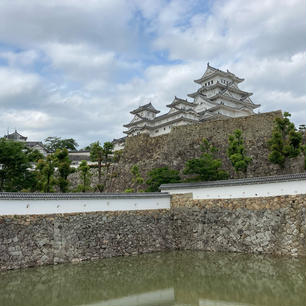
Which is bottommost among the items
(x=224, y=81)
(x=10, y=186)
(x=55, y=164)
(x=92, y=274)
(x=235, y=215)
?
(x=92, y=274)

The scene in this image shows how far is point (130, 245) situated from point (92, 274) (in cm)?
291

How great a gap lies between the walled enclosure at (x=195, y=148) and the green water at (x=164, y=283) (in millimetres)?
7765

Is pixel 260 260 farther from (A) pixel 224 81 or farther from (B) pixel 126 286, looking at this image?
(A) pixel 224 81

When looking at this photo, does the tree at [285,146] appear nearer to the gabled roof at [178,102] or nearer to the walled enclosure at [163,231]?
the walled enclosure at [163,231]

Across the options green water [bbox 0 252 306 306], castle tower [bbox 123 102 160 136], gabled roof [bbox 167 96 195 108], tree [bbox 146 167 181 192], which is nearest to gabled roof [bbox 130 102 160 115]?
castle tower [bbox 123 102 160 136]

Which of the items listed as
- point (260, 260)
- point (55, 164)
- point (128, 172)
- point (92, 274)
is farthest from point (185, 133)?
point (92, 274)

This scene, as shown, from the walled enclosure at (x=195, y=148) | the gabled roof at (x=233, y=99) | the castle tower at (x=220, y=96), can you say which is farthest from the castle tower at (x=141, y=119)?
the gabled roof at (x=233, y=99)

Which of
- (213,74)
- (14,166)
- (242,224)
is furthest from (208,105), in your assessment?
(14,166)

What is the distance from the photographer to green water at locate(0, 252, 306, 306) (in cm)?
627

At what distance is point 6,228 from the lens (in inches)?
356

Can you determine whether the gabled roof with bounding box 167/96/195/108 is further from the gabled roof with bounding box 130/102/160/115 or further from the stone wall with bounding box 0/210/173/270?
the stone wall with bounding box 0/210/173/270

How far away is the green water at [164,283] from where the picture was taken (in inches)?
247

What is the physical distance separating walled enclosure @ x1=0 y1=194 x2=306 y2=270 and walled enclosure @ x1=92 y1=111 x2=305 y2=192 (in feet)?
18.0

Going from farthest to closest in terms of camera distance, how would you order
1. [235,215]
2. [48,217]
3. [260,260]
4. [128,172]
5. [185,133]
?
[128,172] → [185,133] → [235,215] → [48,217] → [260,260]
